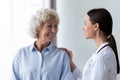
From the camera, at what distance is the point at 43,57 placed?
2.13m

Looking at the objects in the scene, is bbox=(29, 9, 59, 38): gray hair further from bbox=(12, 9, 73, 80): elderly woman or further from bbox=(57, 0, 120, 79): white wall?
bbox=(57, 0, 120, 79): white wall

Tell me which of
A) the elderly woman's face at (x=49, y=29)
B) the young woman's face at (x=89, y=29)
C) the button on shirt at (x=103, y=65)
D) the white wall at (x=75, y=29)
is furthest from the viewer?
the white wall at (x=75, y=29)

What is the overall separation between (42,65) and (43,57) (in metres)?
0.07

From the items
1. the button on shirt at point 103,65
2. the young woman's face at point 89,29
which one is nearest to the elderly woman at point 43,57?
the young woman's face at point 89,29

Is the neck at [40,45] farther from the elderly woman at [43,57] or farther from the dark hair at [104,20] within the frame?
the dark hair at [104,20]

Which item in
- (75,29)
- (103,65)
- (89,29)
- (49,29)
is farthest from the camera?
(75,29)

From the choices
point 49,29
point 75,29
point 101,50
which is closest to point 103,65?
point 101,50

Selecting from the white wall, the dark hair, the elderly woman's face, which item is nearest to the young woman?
the dark hair

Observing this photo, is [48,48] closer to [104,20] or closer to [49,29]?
[49,29]

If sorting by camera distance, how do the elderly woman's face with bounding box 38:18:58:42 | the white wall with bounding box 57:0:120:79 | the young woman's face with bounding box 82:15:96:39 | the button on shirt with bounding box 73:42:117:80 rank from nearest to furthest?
the button on shirt with bounding box 73:42:117:80 < the young woman's face with bounding box 82:15:96:39 < the elderly woman's face with bounding box 38:18:58:42 < the white wall with bounding box 57:0:120:79

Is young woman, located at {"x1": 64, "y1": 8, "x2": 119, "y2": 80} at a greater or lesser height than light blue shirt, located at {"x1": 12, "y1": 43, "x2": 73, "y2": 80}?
greater

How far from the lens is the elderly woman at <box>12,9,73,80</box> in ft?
6.81

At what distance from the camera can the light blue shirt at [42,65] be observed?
2076mm

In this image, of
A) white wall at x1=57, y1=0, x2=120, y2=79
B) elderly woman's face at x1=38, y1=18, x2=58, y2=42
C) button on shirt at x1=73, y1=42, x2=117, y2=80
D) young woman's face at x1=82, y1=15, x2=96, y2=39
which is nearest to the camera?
button on shirt at x1=73, y1=42, x2=117, y2=80
